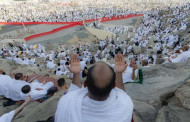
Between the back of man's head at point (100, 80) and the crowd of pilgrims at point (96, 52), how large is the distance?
1.08 m

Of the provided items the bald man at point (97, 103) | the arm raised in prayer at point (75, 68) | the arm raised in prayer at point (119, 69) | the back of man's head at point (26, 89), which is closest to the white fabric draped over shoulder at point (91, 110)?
the bald man at point (97, 103)

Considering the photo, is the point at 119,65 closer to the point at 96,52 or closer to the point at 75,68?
the point at 75,68

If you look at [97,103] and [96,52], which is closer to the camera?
[97,103]

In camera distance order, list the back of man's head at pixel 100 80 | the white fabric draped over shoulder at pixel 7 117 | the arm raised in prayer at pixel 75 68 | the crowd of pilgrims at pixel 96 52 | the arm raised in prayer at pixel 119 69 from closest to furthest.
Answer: the back of man's head at pixel 100 80 → the arm raised in prayer at pixel 119 69 → the arm raised in prayer at pixel 75 68 → the white fabric draped over shoulder at pixel 7 117 → the crowd of pilgrims at pixel 96 52

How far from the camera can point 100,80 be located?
3.97 feet

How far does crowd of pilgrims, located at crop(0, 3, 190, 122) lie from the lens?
394 centimetres

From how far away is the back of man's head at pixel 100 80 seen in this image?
1215mm

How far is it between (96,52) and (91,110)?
14058mm

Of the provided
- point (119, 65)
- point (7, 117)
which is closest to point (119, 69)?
point (119, 65)

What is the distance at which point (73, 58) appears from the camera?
2.17 m

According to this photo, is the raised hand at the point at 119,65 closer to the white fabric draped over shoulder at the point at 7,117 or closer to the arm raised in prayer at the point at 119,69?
the arm raised in prayer at the point at 119,69

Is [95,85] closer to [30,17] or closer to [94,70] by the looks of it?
[94,70]

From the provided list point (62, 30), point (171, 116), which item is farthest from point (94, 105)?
point (62, 30)

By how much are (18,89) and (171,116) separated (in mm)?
3247
